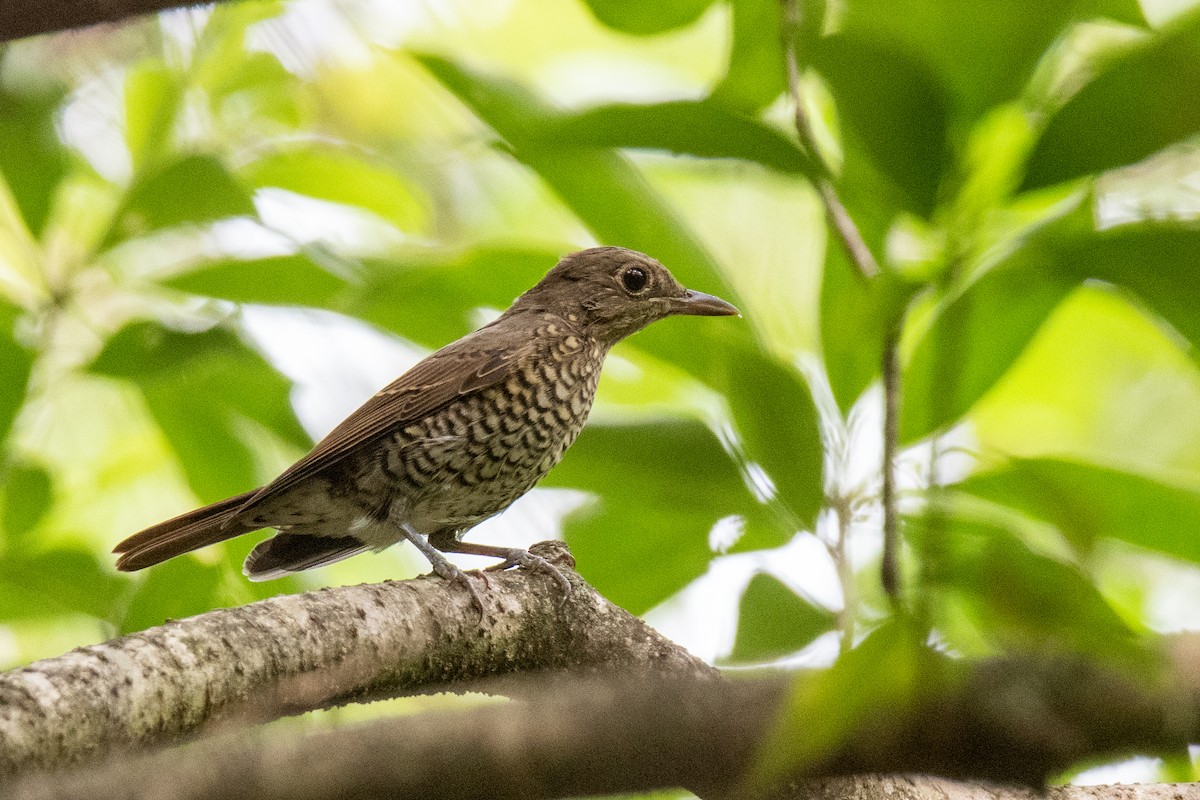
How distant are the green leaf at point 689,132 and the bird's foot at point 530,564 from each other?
1253 mm

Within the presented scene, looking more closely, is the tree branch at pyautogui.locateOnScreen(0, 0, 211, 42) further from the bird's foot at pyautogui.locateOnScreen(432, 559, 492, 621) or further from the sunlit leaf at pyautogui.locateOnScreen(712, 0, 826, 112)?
the bird's foot at pyautogui.locateOnScreen(432, 559, 492, 621)

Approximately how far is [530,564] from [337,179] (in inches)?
47.5

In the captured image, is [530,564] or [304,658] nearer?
[304,658]

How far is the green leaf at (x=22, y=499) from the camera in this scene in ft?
9.50

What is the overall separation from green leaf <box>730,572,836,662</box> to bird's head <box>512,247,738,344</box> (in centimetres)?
225

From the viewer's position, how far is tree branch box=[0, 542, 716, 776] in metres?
1.39

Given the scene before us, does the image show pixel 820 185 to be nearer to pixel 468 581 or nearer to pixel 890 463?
pixel 890 463

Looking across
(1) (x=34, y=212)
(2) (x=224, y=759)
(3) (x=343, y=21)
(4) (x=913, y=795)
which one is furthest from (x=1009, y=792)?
(3) (x=343, y=21)

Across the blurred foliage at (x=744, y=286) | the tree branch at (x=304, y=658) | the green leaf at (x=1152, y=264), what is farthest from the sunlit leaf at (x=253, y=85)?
the green leaf at (x=1152, y=264)

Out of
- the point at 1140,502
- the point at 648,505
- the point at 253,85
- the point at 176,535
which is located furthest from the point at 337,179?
the point at 1140,502

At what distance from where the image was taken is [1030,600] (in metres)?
1.04

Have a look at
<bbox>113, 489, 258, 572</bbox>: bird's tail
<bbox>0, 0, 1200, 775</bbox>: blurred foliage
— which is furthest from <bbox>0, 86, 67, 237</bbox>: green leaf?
<bbox>113, 489, 258, 572</bbox>: bird's tail

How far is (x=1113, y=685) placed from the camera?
3.30 ft

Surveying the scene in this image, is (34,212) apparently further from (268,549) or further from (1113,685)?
(1113,685)
